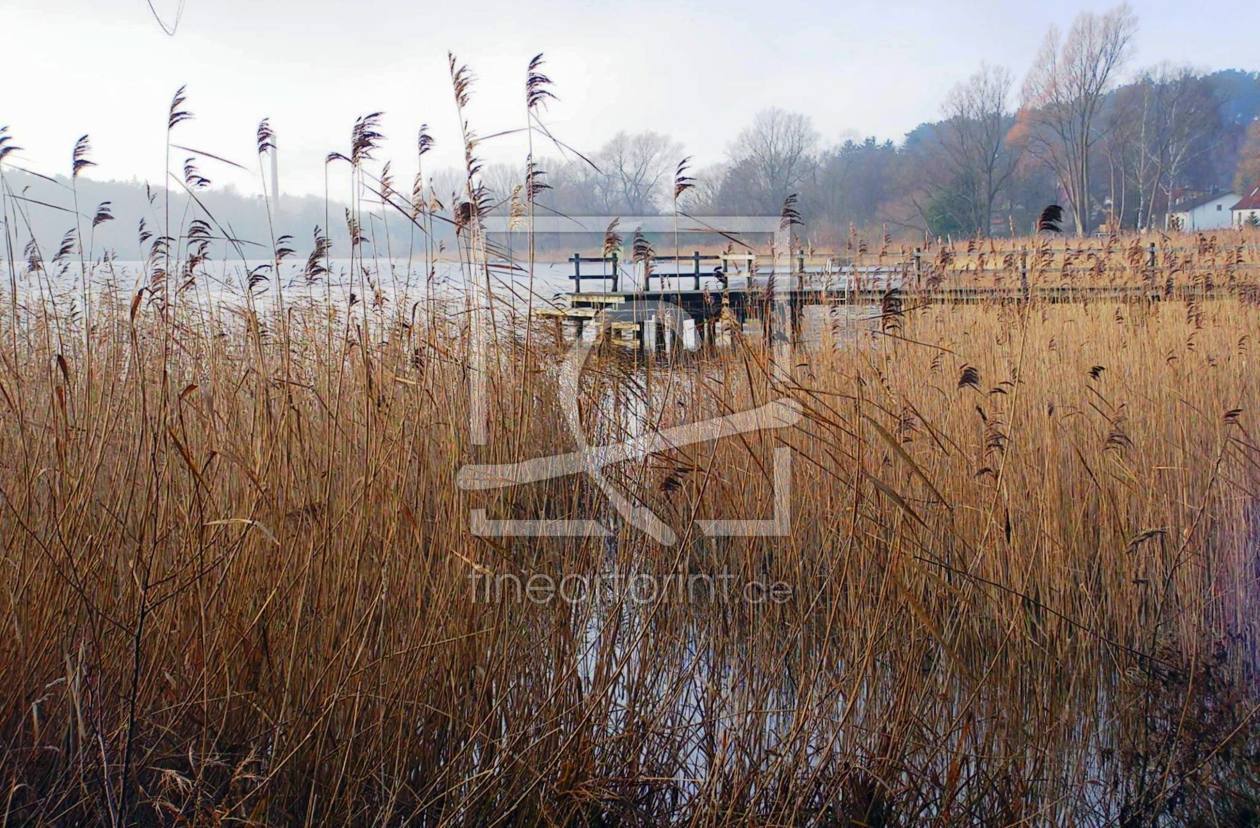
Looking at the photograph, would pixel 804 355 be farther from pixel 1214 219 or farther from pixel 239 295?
pixel 1214 219

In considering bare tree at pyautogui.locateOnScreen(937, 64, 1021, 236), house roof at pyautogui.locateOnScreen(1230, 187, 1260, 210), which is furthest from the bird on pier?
house roof at pyautogui.locateOnScreen(1230, 187, 1260, 210)

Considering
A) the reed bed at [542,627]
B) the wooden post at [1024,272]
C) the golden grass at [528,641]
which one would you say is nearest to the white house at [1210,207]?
the wooden post at [1024,272]

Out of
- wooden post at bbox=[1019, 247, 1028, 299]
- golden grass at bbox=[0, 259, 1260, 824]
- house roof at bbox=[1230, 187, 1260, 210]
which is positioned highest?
house roof at bbox=[1230, 187, 1260, 210]

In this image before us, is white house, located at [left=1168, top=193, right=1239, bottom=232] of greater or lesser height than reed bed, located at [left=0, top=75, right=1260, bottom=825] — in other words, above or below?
above

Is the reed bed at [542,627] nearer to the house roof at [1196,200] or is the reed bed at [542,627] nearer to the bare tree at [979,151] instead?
the bare tree at [979,151]

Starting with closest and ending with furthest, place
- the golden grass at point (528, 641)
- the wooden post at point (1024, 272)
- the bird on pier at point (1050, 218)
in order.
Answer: the golden grass at point (528, 641)
the bird on pier at point (1050, 218)
the wooden post at point (1024, 272)

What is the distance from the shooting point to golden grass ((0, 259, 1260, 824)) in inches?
55.6

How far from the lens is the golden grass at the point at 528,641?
141 centimetres

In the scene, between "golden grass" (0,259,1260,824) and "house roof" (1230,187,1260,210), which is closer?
"golden grass" (0,259,1260,824)

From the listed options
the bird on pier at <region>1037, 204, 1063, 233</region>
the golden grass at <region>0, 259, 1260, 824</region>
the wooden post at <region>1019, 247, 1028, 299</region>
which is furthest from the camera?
the wooden post at <region>1019, 247, 1028, 299</region>

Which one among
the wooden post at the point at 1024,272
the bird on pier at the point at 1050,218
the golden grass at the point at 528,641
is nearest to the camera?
the golden grass at the point at 528,641

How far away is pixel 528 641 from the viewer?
66.7 inches

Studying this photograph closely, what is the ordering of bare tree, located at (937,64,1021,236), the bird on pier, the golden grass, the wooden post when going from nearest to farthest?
the golden grass, the bird on pier, the wooden post, bare tree, located at (937,64,1021,236)

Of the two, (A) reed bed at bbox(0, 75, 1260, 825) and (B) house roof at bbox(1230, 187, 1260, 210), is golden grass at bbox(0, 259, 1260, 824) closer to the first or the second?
(A) reed bed at bbox(0, 75, 1260, 825)
